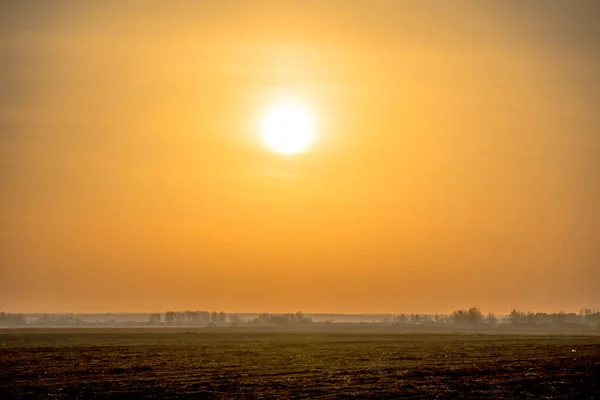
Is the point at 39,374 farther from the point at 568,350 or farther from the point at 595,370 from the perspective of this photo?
the point at 568,350

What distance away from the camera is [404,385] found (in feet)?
182

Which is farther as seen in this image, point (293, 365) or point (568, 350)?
point (568, 350)

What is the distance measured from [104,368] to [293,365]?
15221mm

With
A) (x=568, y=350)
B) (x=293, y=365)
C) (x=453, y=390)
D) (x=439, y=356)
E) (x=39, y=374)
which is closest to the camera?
(x=453, y=390)

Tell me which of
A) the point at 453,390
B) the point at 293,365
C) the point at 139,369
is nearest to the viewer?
the point at 453,390

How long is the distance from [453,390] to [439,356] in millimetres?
29401

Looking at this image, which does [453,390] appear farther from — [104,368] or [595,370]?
[104,368]

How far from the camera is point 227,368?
66875 millimetres

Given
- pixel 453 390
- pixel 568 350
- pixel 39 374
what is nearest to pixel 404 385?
pixel 453 390

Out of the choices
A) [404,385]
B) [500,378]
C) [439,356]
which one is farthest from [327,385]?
[439,356]

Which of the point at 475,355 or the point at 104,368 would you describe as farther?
the point at 475,355

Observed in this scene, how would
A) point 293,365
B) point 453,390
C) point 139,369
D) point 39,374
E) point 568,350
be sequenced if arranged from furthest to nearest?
point 568,350
point 293,365
point 139,369
point 39,374
point 453,390

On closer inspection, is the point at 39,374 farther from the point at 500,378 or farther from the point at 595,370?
the point at 595,370

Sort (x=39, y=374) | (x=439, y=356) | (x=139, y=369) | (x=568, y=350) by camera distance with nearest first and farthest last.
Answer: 1. (x=39, y=374)
2. (x=139, y=369)
3. (x=439, y=356)
4. (x=568, y=350)
